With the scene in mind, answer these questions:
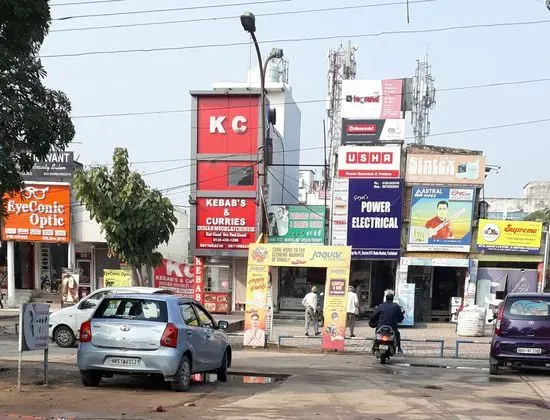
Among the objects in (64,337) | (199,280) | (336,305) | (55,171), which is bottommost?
(199,280)

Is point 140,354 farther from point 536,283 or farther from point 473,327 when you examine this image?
point 536,283

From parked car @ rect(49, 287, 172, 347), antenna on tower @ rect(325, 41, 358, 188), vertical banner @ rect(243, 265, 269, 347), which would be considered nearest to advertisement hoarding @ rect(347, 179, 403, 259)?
vertical banner @ rect(243, 265, 269, 347)

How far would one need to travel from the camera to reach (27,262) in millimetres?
34344

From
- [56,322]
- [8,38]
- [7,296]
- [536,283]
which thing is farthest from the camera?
[7,296]

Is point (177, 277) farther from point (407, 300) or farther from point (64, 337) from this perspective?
point (64, 337)

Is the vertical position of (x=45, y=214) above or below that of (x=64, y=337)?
above

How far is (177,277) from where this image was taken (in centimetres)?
3019

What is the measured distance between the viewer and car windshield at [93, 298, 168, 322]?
1020 centimetres

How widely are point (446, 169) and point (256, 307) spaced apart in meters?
13.4

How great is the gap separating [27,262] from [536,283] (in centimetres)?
2447

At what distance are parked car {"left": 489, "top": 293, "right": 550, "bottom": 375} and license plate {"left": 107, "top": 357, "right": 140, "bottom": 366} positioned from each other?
7790 mm

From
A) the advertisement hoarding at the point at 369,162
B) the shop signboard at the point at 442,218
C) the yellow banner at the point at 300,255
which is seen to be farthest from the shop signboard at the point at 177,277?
the yellow banner at the point at 300,255

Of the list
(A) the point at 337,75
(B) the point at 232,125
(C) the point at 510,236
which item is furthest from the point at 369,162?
(A) the point at 337,75

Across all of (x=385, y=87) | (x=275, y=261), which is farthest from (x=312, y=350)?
(x=385, y=87)
